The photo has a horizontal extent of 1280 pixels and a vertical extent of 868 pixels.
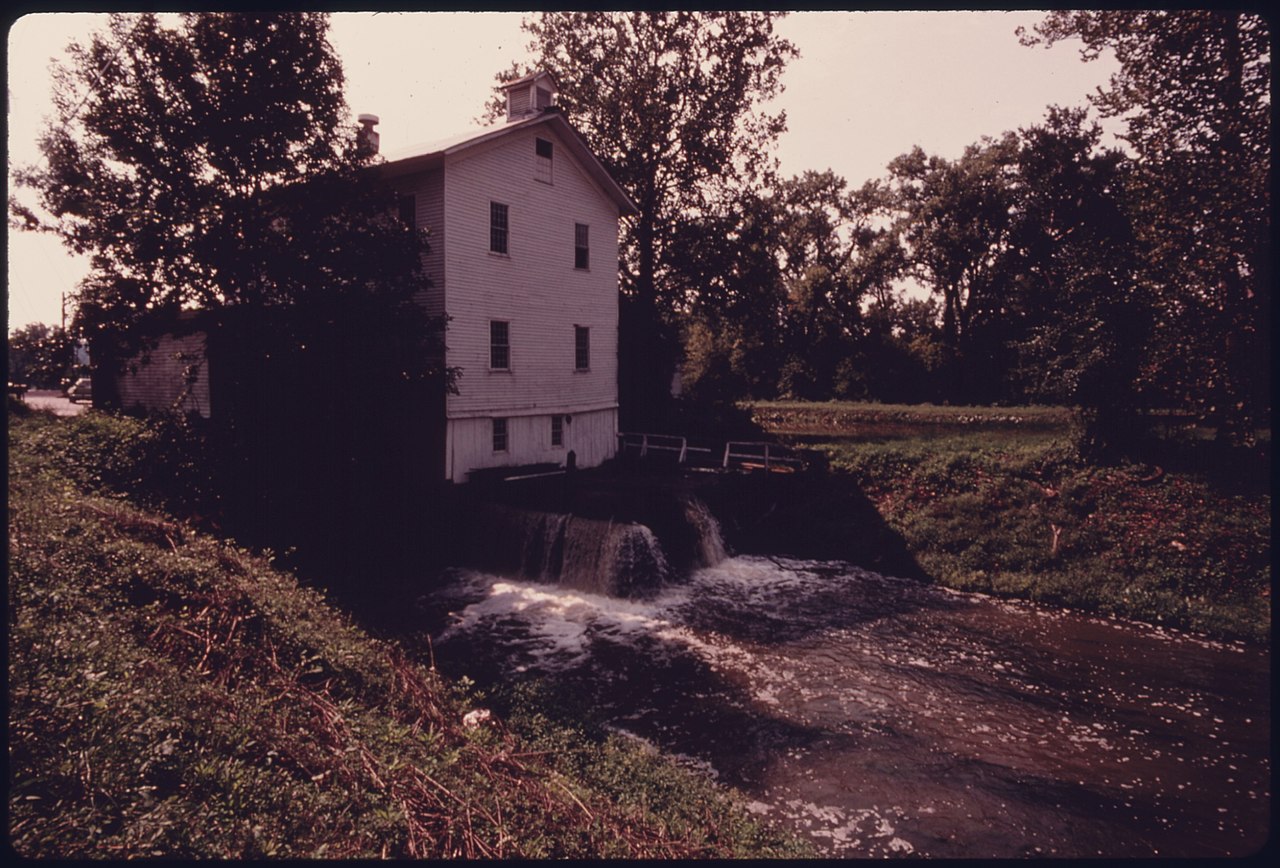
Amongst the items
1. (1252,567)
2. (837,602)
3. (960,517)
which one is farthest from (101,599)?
(1252,567)

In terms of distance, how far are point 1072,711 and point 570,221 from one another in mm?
19454

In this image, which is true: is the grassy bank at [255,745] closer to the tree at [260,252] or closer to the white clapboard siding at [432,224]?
the tree at [260,252]

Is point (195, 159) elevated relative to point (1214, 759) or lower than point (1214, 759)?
elevated

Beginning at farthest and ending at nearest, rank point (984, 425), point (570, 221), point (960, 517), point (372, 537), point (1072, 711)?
1. point (984, 425)
2. point (570, 221)
3. point (960, 517)
4. point (372, 537)
5. point (1072, 711)

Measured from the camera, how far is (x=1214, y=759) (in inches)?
355

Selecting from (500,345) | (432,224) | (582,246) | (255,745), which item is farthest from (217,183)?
(255,745)

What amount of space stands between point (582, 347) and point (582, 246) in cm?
361

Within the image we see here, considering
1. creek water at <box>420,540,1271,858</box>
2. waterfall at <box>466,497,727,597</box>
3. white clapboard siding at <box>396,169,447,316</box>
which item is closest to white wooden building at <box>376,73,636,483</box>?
white clapboard siding at <box>396,169,447,316</box>

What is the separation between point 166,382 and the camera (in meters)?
25.6

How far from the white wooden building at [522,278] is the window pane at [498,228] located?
0.13 feet

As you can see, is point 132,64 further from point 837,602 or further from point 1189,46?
point 1189,46

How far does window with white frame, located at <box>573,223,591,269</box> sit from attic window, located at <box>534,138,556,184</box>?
2.06 meters

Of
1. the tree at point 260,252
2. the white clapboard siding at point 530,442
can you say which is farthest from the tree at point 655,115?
the tree at point 260,252

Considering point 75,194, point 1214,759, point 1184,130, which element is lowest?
point 1214,759
